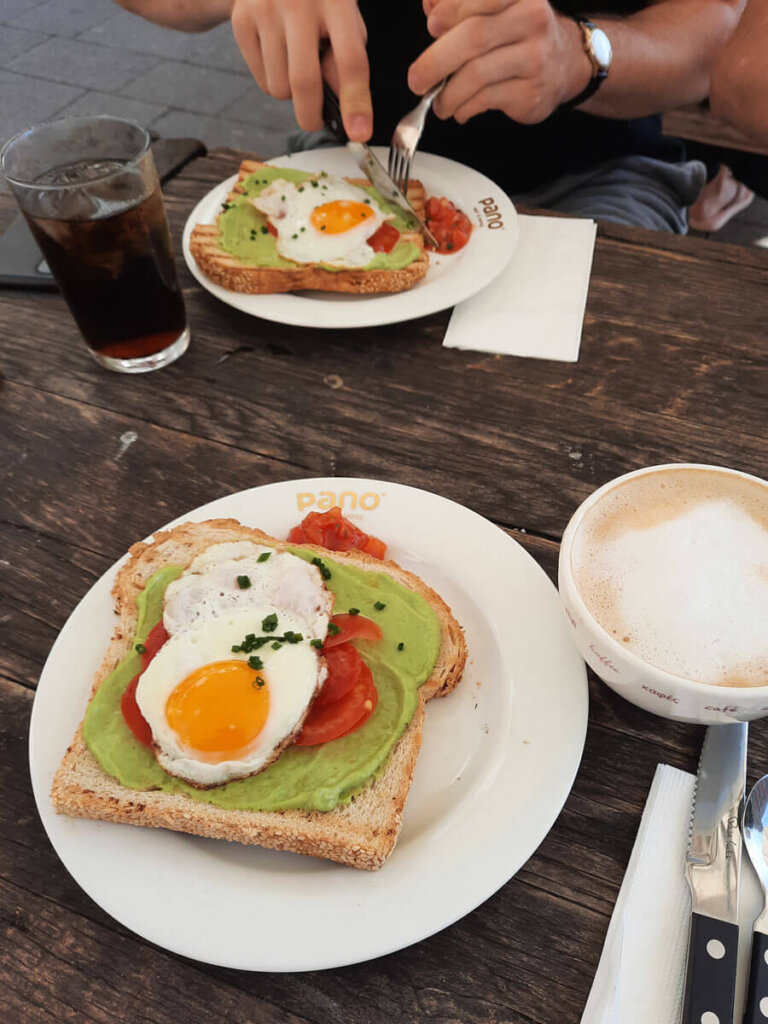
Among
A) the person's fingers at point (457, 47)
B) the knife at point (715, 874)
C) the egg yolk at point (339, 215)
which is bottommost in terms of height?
the knife at point (715, 874)

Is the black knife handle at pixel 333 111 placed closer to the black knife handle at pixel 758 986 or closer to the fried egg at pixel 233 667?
the fried egg at pixel 233 667

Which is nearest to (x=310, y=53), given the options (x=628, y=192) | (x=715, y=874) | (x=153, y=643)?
(x=628, y=192)

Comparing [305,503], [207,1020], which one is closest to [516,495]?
[305,503]

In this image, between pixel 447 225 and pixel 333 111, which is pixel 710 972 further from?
pixel 333 111

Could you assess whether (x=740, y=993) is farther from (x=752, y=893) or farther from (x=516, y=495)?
(x=516, y=495)

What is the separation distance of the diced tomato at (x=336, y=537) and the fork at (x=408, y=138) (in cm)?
124

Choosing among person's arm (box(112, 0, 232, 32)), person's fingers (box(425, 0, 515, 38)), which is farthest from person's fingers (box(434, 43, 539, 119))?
person's arm (box(112, 0, 232, 32))

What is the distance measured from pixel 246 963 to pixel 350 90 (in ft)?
7.17

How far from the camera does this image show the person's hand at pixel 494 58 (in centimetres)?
217

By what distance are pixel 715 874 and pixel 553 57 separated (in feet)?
7.36

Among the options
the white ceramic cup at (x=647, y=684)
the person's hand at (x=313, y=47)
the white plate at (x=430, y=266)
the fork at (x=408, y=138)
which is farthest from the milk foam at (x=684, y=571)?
the person's hand at (x=313, y=47)

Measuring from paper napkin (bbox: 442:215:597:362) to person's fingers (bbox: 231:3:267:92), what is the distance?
3.23 ft

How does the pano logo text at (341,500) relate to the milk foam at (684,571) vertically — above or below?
below

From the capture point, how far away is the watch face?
2.48m
